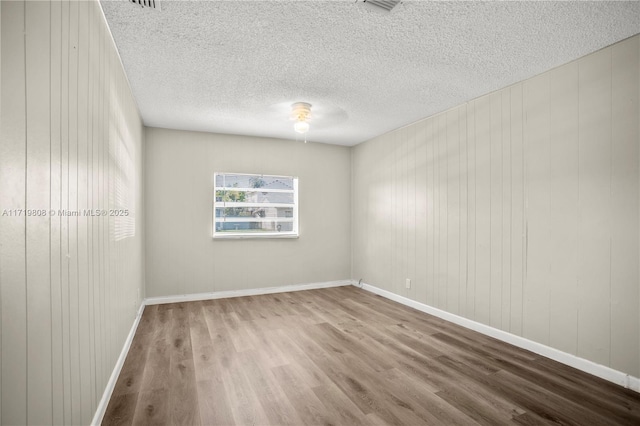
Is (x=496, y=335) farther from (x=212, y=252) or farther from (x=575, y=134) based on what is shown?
(x=212, y=252)

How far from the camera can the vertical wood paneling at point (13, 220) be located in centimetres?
99

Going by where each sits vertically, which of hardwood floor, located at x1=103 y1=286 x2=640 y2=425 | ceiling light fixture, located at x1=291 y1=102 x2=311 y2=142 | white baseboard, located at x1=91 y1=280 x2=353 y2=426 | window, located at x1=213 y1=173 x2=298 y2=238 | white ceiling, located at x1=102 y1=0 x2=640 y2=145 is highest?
white ceiling, located at x1=102 y1=0 x2=640 y2=145

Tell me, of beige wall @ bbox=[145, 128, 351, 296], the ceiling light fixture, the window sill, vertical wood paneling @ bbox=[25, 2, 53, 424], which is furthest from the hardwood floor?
the ceiling light fixture

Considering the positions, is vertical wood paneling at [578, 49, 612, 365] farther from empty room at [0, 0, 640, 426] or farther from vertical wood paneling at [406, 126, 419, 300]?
vertical wood paneling at [406, 126, 419, 300]

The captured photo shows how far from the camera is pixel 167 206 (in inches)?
188

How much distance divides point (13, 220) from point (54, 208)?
296 mm

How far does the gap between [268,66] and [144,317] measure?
339 centimetres

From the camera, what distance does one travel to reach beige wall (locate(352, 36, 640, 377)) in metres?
2.46

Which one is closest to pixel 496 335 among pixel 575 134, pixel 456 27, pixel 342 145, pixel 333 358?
pixel 333 358

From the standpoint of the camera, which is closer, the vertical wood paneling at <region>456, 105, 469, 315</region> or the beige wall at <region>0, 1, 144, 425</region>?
the beige wall at <region>0, 1, 144, 425</region>

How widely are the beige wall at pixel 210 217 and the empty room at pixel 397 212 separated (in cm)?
6

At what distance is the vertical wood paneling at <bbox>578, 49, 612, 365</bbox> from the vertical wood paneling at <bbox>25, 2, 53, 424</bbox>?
3.58 m

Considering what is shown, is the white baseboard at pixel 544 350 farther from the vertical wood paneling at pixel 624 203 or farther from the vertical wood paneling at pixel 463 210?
the vertical wood paneling at pixel 463 210

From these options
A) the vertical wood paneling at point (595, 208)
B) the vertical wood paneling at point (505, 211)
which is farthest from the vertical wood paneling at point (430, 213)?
the vertical wood paneling at point (595, 208)
